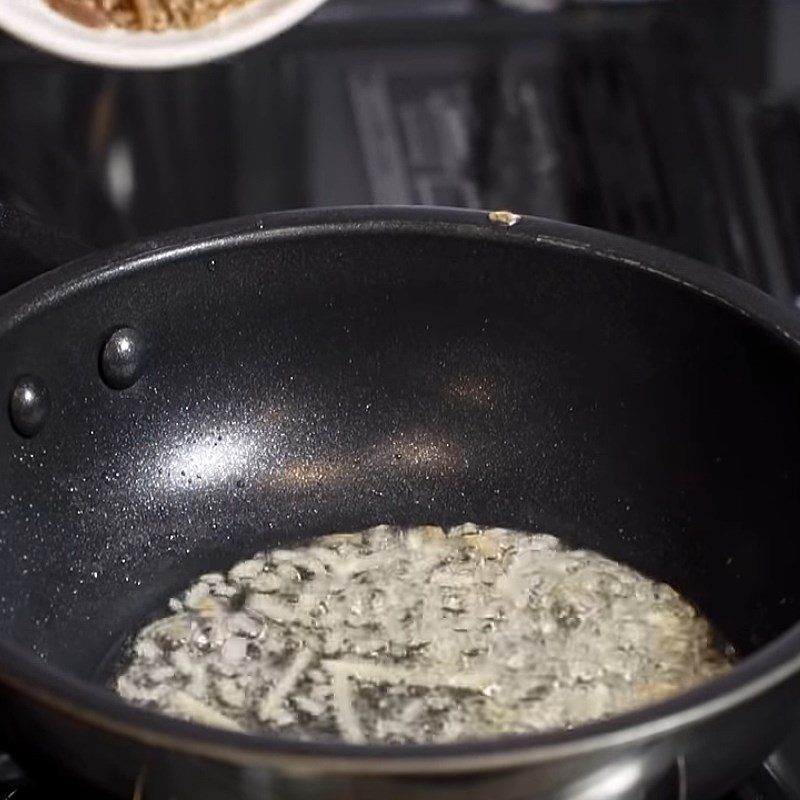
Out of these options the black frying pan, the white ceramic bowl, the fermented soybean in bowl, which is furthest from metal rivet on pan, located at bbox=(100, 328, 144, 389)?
the white ceramic bowl

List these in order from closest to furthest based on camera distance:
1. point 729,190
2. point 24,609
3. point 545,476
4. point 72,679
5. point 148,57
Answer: point 72,679 → point 24,609 → point 545,476 → point 148,57 → point 729,190

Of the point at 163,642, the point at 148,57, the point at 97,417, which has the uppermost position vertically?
the point at 148,57

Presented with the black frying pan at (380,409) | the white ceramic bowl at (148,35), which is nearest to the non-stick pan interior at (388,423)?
the black frying pan at (380,409)

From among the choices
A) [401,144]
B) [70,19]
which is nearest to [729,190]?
[401,144]

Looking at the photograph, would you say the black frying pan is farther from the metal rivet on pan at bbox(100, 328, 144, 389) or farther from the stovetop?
the stovetop

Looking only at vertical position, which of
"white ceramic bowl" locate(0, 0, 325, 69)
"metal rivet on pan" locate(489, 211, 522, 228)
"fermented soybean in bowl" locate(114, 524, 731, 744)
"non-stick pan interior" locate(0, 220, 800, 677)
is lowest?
"fermented soybean in bowl" locate(114, 524, 731, 744)

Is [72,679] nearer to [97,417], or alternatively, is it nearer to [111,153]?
[97,417]

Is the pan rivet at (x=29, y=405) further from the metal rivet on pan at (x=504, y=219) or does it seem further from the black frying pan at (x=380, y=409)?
the metal rivet on pan at (x=504, y=219)
